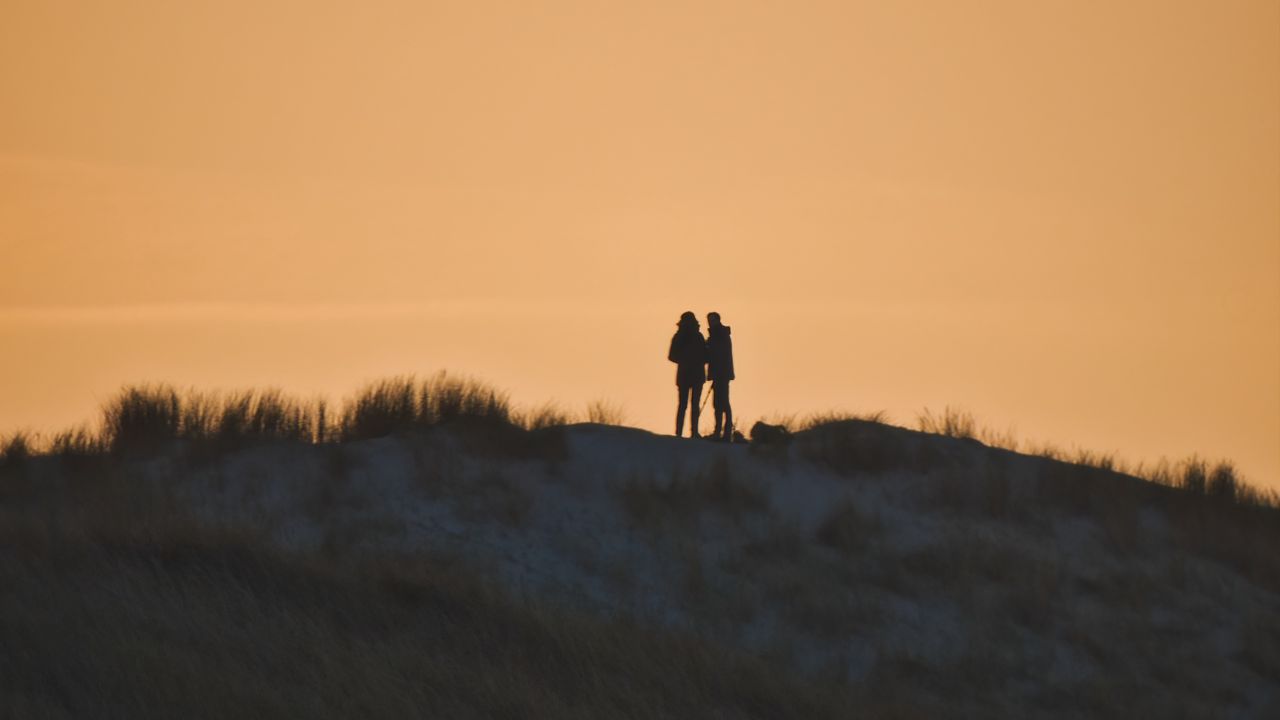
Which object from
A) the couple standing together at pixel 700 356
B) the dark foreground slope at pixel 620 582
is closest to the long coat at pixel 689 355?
the couple standing together at pixel 700 356

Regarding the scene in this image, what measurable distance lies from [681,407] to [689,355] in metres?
1.20

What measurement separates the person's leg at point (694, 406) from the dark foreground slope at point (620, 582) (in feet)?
3.08

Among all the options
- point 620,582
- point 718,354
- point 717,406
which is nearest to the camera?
point 620,582

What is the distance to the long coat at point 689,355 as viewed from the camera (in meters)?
24.4

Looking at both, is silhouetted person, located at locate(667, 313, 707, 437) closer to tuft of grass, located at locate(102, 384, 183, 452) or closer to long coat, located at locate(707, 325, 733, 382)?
long coat, located at locate(707, 325, 733, 382)

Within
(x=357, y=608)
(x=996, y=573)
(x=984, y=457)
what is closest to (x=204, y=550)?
(x=357, y=608)

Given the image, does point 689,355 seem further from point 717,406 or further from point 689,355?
point 717,406

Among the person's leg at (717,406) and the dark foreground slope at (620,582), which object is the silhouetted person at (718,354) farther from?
the dark foreground slope at (620,582)

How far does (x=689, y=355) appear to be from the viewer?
80.0 feet

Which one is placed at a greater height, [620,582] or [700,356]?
[700,356]

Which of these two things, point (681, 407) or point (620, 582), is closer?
point (620, 582)

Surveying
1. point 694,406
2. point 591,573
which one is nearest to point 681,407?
point 694,406

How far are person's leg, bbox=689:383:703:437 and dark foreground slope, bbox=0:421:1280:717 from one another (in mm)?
940

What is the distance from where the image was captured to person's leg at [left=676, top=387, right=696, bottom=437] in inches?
982
